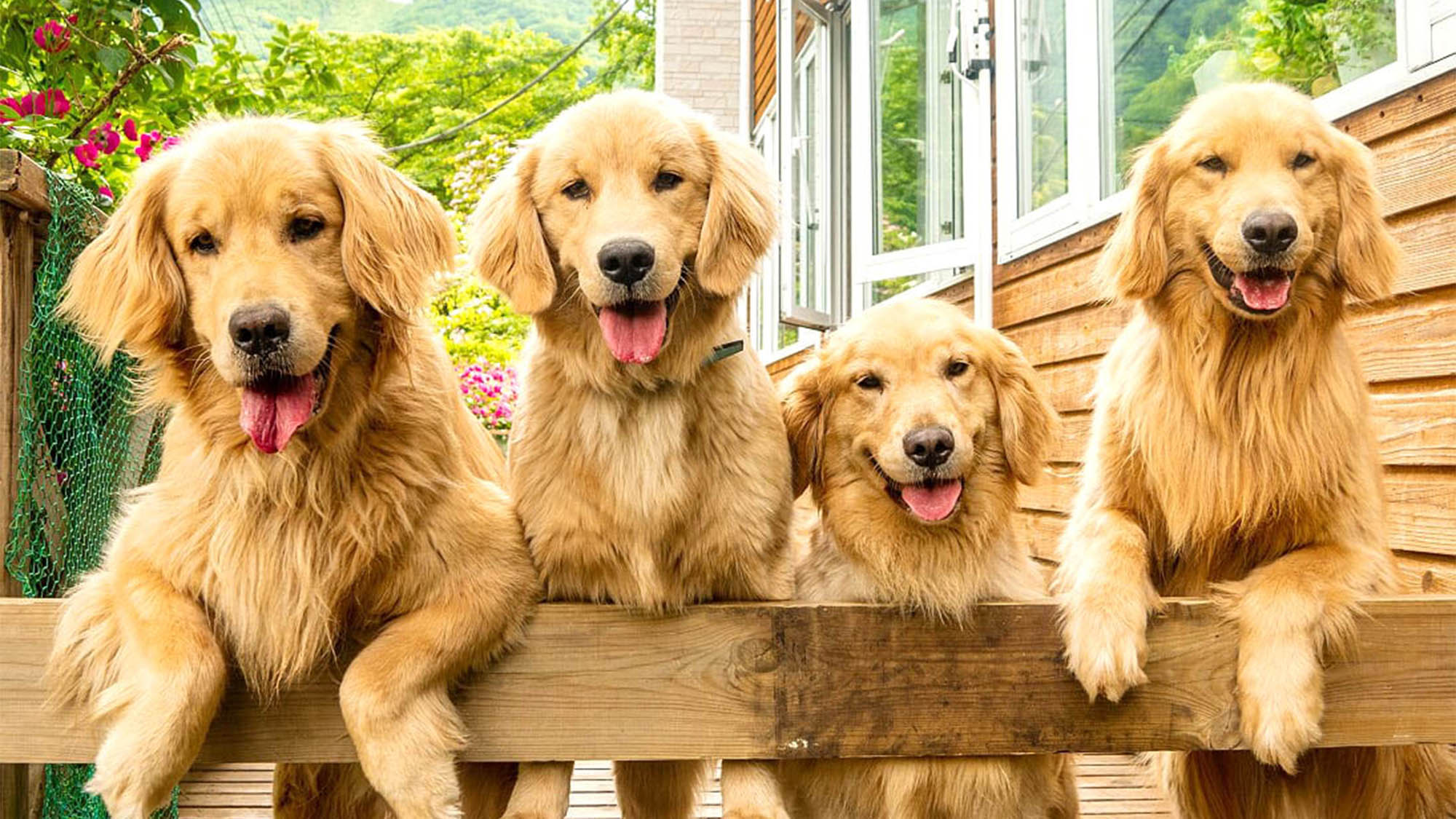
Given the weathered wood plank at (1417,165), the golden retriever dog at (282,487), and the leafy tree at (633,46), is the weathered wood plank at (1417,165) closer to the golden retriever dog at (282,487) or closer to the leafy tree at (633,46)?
the golden retriever dog at (282,487)

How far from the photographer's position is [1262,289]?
7.54 ft

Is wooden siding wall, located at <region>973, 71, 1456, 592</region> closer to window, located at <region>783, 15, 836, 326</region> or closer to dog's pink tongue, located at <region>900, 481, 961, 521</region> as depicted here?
dog's pink tongue, located at <region>900, 481, 961, 521</region>

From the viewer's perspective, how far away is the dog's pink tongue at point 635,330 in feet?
6.94

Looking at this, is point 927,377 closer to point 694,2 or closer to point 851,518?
point 851,518

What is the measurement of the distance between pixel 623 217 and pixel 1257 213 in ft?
3.80

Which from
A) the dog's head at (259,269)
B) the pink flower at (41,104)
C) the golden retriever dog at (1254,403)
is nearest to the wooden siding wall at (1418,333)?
the golden retriever dog at (1254,403)

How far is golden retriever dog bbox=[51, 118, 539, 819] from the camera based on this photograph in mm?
1947

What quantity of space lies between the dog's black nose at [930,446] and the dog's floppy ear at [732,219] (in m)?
0.44

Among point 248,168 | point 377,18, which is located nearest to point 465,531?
point 248,168

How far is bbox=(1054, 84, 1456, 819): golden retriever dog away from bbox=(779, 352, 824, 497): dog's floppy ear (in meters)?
0.55

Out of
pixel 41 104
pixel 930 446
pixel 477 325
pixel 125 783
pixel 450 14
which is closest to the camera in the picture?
pixel 125 783

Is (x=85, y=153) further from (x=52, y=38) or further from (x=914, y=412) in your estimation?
(x=914, y=412)

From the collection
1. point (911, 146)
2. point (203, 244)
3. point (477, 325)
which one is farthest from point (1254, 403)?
point (477, 325)

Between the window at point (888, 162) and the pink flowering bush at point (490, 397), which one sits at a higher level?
the window at point (888, 162)
